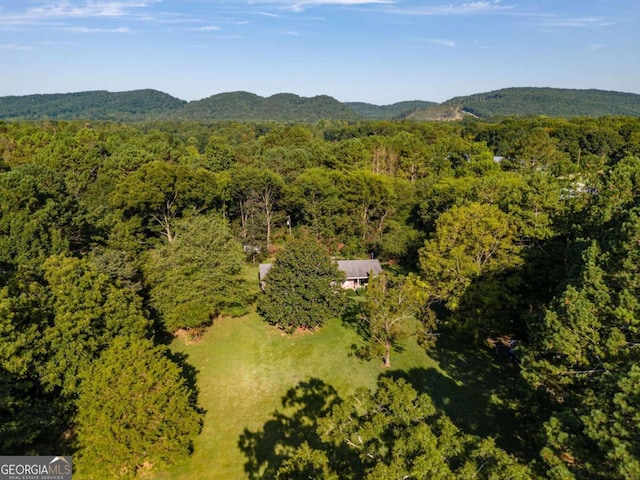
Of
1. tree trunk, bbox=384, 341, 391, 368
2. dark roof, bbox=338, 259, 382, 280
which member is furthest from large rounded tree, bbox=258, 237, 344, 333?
dark roof, bbox=338, 259, 382, 280

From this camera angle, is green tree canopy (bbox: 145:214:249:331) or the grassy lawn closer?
the grassy lawn

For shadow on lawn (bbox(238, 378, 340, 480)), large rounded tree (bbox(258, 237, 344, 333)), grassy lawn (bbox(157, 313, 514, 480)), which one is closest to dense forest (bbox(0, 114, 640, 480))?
large rounded tree (bbox(258, 237, 344, 333))

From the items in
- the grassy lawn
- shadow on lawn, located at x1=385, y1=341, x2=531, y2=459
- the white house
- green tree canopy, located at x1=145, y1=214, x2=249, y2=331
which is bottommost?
the grassy lawn

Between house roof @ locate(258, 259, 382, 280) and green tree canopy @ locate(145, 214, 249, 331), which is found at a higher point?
green tree canopy @ locate(145, 214, 249, 331)

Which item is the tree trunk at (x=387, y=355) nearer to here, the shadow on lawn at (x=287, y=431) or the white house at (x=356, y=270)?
the shadow on lawn at (x=287, y=431)

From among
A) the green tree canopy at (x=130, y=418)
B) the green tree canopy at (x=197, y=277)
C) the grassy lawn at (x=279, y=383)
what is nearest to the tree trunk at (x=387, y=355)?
the grassy lawn at (x=279, y=383)

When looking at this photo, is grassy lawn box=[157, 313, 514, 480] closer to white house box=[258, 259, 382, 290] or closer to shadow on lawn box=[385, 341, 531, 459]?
shadow on lawn box=[385, 341, 531, 459]

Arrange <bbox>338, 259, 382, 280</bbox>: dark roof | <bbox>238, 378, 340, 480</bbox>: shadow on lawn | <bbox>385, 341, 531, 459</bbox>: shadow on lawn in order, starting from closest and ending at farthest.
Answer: <bbox>238, 378, 340, 480</bbox>: shadow on lawn
<bbox>385, 341, 531, 459</bbox>: shadow on lawn
<bbox>338, 259, 382, 280</bbox>: dark roof

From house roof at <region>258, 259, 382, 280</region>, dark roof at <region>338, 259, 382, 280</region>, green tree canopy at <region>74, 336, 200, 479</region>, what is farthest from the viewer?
dark roof at <region>338, 259, 382, 280</region>
